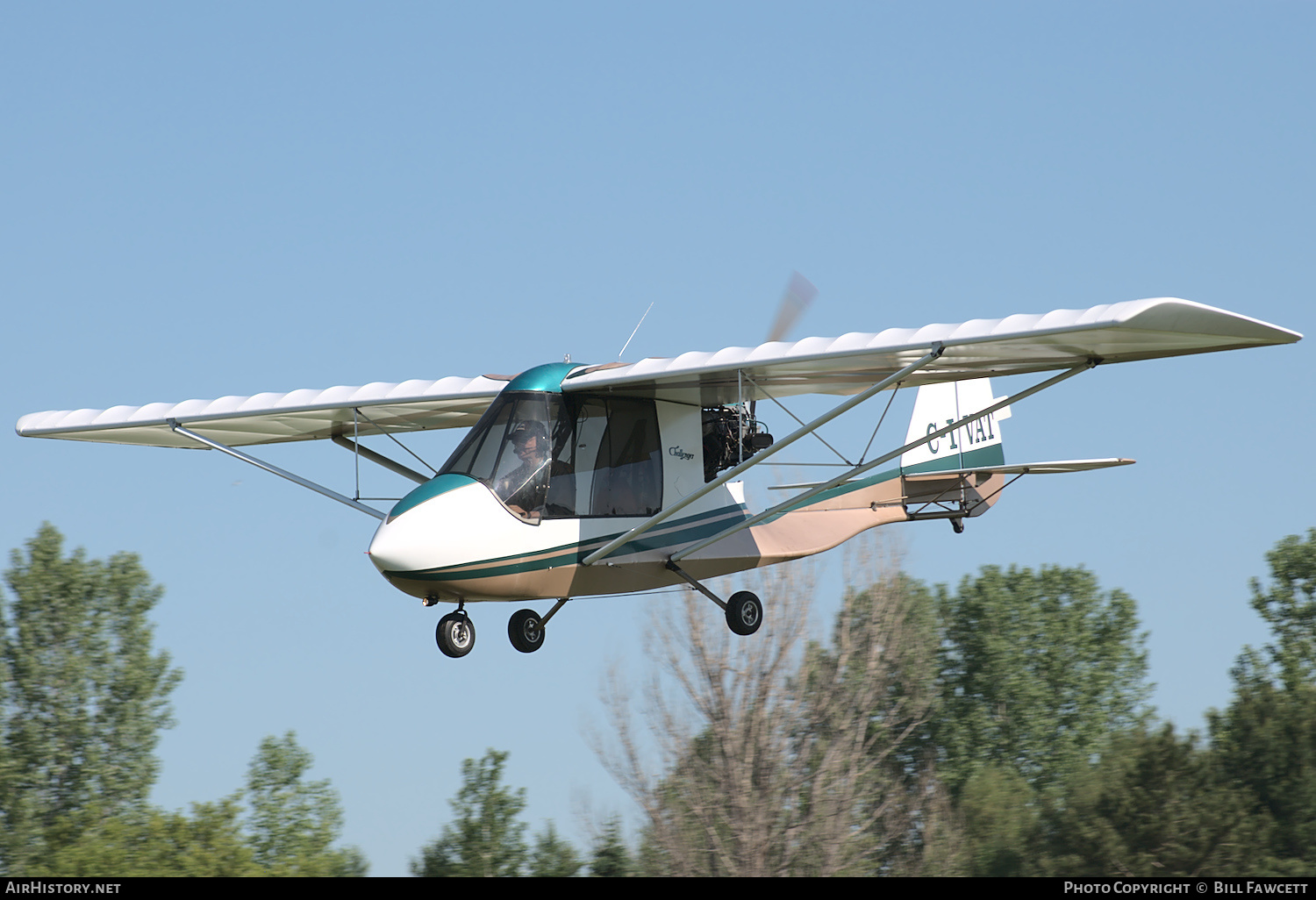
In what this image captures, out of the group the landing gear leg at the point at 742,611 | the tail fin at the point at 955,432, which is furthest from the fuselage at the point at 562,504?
the tail fin at the point at 955,432

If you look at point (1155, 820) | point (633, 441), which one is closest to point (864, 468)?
point (633, 441)

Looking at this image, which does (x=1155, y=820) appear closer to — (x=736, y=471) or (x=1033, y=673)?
(x=1033, y=673)

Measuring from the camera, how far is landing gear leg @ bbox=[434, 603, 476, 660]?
41.4 feet

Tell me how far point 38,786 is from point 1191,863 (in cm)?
3286

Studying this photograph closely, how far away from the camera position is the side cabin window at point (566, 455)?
12547 mm

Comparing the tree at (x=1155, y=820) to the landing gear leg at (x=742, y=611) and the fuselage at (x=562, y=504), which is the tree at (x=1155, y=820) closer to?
the landing gear leg at (x=742, y=611)

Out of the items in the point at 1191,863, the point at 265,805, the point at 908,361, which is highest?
the point at 908,361

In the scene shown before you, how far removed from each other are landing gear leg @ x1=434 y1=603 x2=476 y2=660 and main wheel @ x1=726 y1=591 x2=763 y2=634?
2857 millimetres

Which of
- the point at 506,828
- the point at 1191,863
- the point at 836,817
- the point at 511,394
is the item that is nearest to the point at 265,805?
the point at 506,828

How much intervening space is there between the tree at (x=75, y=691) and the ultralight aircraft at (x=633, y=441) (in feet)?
98.2

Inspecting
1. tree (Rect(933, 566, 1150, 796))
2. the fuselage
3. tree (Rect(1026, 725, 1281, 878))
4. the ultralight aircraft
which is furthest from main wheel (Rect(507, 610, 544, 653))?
tree (Rect(933, 566, 1150, 796))

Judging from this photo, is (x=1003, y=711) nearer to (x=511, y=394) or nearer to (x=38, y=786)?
(x=38, y=786)
